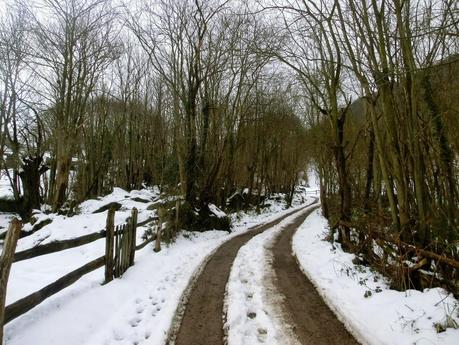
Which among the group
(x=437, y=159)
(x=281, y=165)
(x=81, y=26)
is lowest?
(x=437, y=159)

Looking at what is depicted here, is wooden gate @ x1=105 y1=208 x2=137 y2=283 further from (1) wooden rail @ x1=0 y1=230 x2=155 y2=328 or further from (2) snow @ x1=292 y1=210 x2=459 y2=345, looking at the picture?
(2) snow @ x1=292 y1=210 x2=459 y2=345

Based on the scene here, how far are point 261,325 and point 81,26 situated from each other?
15.8m

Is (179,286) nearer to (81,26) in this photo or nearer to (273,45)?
(273,45)

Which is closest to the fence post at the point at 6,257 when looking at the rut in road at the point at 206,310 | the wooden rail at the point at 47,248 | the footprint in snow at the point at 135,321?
the wooden rail at the point at 47,248

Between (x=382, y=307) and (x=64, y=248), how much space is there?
4.94 m

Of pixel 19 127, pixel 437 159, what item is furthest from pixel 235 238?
pixel 19 127

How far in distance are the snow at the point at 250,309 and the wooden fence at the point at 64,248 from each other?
238cm

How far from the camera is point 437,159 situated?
6.52 m

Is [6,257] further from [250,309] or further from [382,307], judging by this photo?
[382,307]

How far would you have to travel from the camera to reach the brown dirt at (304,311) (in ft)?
14.9

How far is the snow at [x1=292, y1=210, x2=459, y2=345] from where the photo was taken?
4383 mm

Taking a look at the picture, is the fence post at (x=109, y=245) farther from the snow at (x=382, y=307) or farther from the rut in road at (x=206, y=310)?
the snow at (x=382, y=307)

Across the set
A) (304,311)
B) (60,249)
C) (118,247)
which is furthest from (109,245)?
(304,311)

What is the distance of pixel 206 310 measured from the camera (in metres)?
5.52
